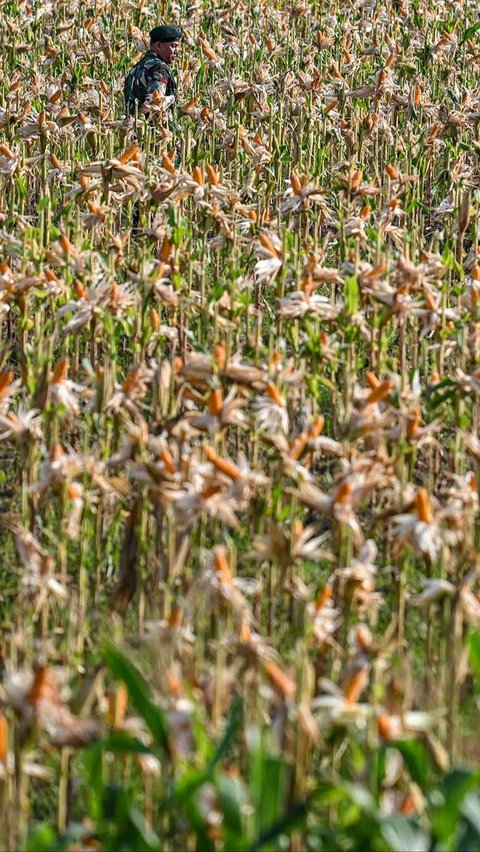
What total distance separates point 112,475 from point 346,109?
19.6 ft

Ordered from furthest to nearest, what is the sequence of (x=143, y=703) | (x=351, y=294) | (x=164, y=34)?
(x=164, y=34)
(x=351, y=294)
(x=143, y=703)

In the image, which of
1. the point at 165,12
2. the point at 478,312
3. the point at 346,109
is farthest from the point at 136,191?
the point at 165,12

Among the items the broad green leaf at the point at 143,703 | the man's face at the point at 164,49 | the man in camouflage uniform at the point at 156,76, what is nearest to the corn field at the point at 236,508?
the broad green leaf at the point at 143,703

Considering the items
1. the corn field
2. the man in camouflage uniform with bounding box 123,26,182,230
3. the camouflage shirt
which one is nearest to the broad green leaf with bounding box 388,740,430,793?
the corn field

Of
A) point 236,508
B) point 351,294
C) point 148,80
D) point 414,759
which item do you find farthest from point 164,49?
point 414,759

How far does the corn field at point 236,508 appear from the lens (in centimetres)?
323

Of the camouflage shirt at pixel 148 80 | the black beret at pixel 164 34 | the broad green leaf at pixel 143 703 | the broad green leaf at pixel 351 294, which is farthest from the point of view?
the black beret at pixel 164 34

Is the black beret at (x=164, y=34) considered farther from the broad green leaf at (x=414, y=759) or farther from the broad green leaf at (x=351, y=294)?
the broad green leaf at (x=414, y=759)

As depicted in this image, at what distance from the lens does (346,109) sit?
10898 mm

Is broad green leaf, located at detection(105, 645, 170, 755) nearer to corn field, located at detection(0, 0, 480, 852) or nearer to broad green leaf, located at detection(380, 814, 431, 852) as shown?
corn field, located at detection(0, 0, 480, 852)

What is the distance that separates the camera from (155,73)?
9.67 metres

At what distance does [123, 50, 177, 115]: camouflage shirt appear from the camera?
31.7 ft

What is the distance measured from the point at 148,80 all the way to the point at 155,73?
0.28 feet

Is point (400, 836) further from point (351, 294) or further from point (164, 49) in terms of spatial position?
point (164, 49)
